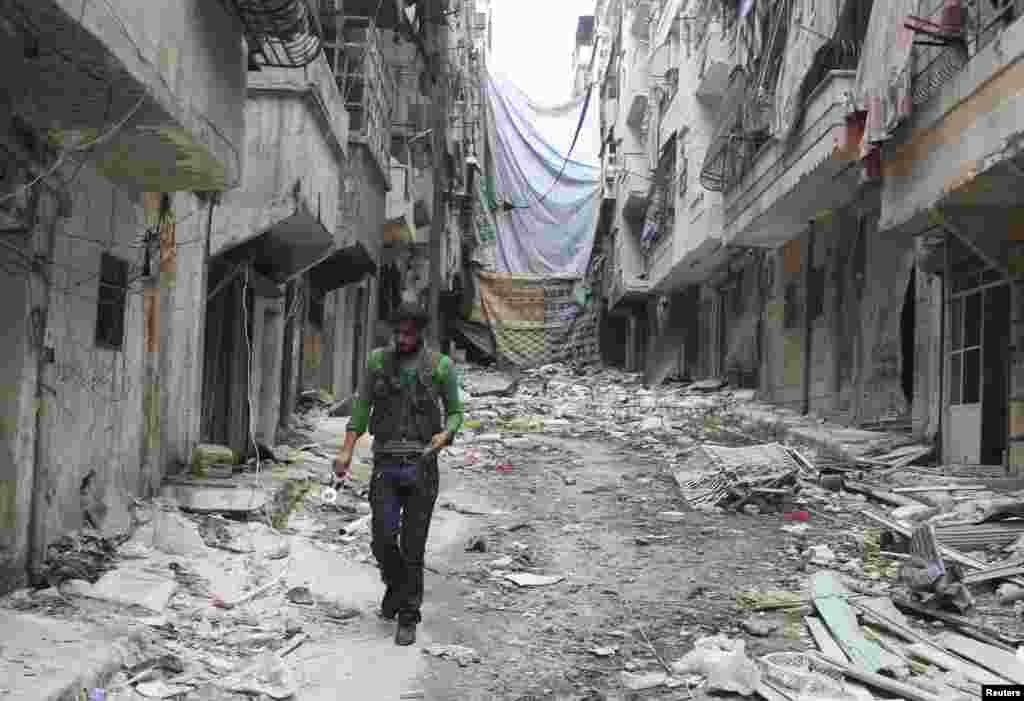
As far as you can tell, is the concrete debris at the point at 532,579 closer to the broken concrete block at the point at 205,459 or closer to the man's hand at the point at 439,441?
the man's hand at the point at 439,441

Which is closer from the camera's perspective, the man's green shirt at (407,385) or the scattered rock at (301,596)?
the man's green shirt at (407,385)

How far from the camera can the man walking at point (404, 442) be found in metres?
4.87

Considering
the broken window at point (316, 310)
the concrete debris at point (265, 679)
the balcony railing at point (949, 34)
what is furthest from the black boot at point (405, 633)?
the broken window at point (316, 310)

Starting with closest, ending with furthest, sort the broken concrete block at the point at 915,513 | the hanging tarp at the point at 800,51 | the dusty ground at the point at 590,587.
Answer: the dusty ground at the point at 590,587
the broken concrete block at the point at 915,513
the hanging tarp at the point at 800,51

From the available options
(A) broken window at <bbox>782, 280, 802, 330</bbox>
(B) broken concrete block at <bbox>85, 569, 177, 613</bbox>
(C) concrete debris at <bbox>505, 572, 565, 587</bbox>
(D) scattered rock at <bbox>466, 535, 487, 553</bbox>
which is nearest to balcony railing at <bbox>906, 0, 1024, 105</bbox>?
(C) concrete debris at <bbox>505, 572, 565, 587</bbox>

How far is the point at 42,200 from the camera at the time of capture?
16.6ft

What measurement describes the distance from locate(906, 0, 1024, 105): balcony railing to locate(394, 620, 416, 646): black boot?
6099mm

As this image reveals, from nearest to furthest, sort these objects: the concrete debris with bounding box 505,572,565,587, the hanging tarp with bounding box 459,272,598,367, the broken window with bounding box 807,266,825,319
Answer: the concrete debris with bounding box 505,572,565,587
the broken window with bounding box 807,266,825,319
the hanging tarp with bounding box 459,272,598,367

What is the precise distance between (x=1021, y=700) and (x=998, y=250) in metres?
5.83

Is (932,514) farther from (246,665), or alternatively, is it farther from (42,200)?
(42,200)

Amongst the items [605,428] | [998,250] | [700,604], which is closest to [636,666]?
[700,604]

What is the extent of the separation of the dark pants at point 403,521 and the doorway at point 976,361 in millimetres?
6561

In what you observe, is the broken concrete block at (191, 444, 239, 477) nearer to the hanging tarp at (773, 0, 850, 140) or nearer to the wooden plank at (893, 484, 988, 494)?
the wooden plank at (893, 484, 988, 494)

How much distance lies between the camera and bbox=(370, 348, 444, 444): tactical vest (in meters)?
4.98
